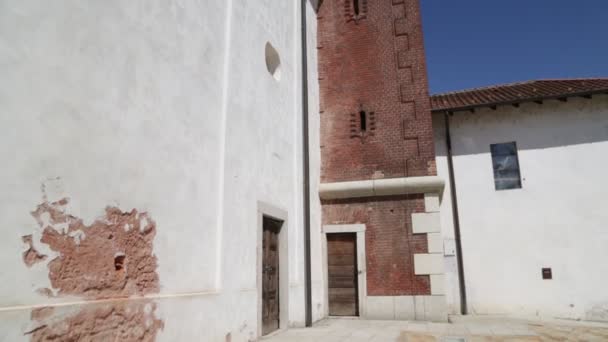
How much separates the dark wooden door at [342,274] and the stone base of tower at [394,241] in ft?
0.31

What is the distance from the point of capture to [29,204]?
9.59 feet

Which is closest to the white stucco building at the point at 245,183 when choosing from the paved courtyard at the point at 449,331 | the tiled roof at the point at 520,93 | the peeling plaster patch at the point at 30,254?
the peeling plaster patch at the point at 30,254

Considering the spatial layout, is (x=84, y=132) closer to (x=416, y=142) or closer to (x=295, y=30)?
(x=295, y=30)

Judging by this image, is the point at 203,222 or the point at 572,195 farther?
the point at 572,195

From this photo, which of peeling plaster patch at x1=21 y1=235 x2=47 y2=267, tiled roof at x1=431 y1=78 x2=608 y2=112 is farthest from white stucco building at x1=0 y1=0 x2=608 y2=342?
tiled roof at x1=431 y1=78 x2=608 y2=112

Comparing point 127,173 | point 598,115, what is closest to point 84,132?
point 127,173

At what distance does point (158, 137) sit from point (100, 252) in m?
1.32

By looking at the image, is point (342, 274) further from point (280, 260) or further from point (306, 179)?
point (280, 260)

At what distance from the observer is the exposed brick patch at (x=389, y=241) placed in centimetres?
917

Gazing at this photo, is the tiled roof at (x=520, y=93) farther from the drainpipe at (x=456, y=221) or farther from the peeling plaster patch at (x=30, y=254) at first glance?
the peeling plaster patch at (x=30, y=254)

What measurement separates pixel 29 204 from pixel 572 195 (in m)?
10.9

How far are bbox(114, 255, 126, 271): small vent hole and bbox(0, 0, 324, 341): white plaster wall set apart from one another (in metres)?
0.46

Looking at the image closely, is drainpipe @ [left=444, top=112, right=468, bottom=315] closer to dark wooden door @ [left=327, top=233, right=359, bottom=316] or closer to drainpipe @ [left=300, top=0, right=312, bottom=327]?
dark wooden door @ [left=327, top=233, right=359, bottom=316]

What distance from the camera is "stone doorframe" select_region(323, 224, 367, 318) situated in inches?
367
